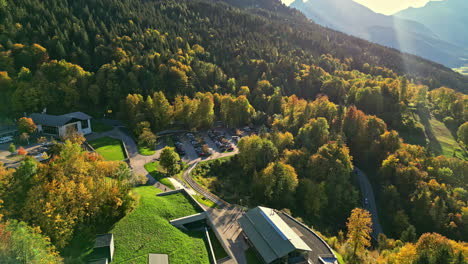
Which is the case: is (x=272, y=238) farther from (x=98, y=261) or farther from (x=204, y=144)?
(x=204, y=144)

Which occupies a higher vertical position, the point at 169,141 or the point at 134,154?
the point at 134,154

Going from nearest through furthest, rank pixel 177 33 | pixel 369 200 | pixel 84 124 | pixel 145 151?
pixel 145 151 < pixel 369 200 < pixel 84 124 < pixel 177 33

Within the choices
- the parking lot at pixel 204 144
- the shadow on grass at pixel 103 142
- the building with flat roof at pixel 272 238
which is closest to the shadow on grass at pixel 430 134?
the parking lot at pixel 204 144

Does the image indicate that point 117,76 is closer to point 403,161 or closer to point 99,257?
point 99,257

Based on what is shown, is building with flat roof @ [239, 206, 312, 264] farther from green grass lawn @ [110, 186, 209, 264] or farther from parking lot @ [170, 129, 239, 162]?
parking lot @ [170, 129, 239, 162]

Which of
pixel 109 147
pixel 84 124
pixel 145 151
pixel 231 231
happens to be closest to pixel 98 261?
pixel 231 231

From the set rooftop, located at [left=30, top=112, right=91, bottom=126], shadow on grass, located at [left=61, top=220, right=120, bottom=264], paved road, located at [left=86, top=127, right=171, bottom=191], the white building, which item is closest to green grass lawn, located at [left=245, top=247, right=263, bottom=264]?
shadow on grass, located at [left=61, top=220, right=120, bottom=264]
